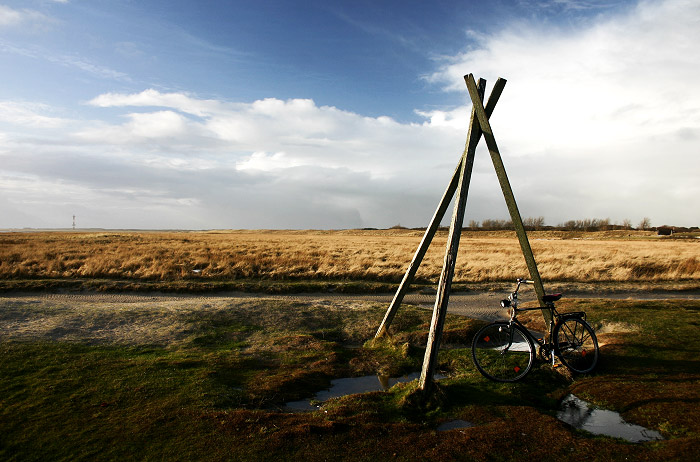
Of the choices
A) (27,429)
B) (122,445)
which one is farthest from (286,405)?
(27,429)

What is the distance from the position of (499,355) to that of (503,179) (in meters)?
3.69

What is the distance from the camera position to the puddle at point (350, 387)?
698 cm

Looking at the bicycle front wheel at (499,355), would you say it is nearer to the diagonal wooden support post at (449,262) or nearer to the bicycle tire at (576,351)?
the bicycle tire at (576,351)

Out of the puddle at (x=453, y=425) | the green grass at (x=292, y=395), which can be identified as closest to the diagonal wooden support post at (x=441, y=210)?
the green grass at (x=292, y=395)

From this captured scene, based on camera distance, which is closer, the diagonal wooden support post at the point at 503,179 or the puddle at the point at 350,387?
the puddle at the point at 350,387

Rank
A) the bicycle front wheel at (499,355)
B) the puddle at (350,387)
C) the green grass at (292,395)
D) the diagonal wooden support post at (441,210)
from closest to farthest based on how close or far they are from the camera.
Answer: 1. the green grass at (292,395)
2. the puddle at (350,387)
3. the bicycle front wheel at (499,355)
4. the diagonal wooden support post at (441,210)

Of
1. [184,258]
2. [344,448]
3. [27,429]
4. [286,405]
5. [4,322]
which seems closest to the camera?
[344,448]

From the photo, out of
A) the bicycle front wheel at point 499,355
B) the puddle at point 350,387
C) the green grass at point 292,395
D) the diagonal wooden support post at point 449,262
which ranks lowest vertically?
the puddle at point 350,387

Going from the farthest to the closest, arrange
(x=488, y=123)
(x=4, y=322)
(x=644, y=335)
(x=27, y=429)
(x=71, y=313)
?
(x=71, y=313)
(x=4, y=322)
(x=644, y=335)
(x=488, y=123)
(x=27, y=429)

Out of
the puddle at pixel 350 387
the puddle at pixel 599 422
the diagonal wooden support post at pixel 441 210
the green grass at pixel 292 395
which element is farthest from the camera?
the diagonal wooden support post at pixel 441 210

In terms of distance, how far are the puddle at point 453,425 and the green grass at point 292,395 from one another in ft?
0.30

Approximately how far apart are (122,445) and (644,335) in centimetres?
1091

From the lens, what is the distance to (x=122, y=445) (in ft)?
17.5

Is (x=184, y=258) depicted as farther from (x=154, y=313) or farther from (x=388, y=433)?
(x=388, y=433)
